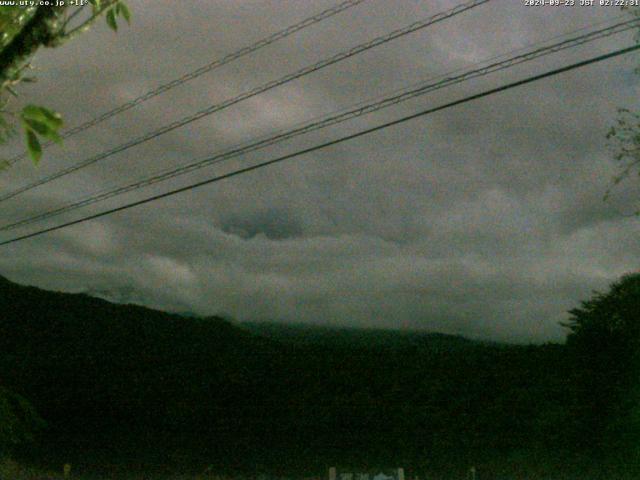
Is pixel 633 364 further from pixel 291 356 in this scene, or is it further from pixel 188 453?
pixel 188 453

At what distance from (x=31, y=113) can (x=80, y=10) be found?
61.7 inches

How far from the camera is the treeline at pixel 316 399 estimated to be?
11.5 meters

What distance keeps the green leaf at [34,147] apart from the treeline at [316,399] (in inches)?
407

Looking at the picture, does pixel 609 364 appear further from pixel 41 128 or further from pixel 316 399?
pixel 41 128

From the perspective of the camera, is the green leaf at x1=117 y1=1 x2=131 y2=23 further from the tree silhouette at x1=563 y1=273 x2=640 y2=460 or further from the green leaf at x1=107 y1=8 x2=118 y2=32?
the tree silhouette at x1=563 y1=273 x2=640 y2=460

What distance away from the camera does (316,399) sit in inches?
541

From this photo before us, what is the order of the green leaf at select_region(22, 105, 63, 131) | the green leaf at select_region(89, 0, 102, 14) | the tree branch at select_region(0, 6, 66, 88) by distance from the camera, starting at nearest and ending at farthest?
the green leaf at select_region(22, 105, 63, 131) < the tree branch at select_region(0, 6, 66, 88) < the green leaf at select_region(89, 0, 102, 14)

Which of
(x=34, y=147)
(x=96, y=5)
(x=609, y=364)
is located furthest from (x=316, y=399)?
(x=34, y=147)

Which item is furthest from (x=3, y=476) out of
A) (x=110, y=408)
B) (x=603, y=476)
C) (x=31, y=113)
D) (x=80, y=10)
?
(x=31, y=113)

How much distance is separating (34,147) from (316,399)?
11.9 meters

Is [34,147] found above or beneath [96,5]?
beneath

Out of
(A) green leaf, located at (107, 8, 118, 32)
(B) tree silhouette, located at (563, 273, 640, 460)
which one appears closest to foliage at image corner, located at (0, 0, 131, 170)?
(A) green leaf, located at (107, 8, 118, 32)

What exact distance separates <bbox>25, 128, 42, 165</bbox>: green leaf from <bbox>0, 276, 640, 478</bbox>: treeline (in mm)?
10344

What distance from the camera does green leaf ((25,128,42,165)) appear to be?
2287mm
